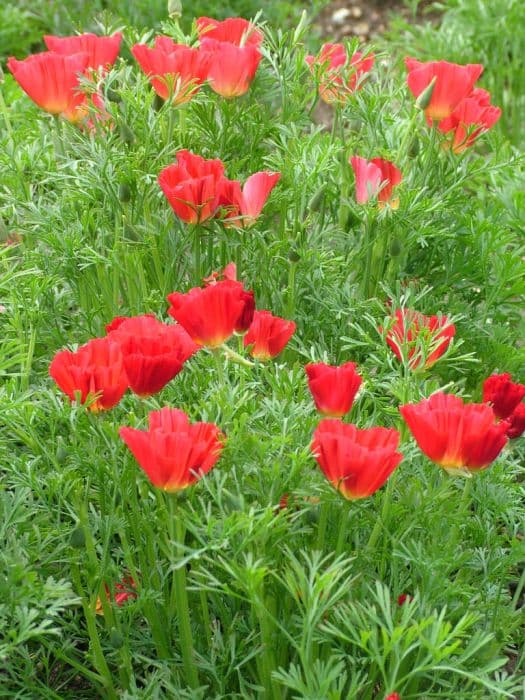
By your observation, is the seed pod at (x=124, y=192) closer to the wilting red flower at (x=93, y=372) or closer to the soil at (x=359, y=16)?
the wilting red flower at (x=93, y=372)

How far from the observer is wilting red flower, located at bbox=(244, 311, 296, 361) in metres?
1.41

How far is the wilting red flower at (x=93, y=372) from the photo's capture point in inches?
48.0

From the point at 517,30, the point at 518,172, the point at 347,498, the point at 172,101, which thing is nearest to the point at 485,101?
the point at 518,172

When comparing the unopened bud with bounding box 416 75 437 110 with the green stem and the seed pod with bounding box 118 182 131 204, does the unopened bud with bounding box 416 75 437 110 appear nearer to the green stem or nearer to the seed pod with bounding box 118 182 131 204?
the seed pod with bounding box 118 182 131 204

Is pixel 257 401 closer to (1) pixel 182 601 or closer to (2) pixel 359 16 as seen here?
(1) pixel 182 601

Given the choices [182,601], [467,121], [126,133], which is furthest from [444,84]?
[182,601]

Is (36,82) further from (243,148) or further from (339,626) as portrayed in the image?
(339,626)

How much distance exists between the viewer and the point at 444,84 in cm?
177

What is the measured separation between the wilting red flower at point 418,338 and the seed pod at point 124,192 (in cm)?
45

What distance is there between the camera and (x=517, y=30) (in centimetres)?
342

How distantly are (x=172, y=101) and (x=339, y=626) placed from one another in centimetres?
88

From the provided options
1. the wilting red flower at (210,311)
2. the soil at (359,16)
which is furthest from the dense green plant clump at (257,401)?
the soil at (359,16)

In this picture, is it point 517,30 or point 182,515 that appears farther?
point 517,30

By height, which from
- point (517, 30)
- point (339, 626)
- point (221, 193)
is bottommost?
point (517, 30)
